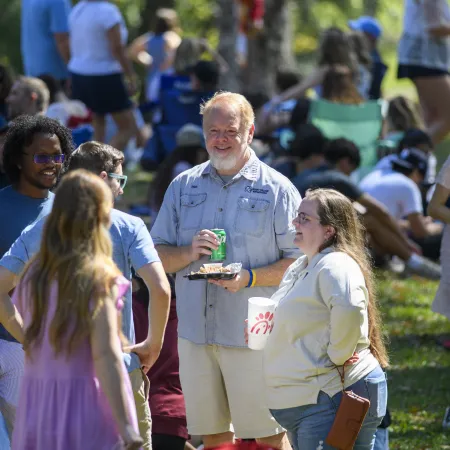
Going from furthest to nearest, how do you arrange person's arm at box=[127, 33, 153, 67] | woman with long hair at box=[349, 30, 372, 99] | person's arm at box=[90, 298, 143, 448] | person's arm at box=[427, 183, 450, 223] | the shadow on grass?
person's arm at box=[127, 33, 153, 67] < woman with long hair at box=[349, 30, 372, 99] < person's arm at box=[427, 183, 450, 223] < the shadow on grass < person's arm at box=[90, 298, 143, 448]

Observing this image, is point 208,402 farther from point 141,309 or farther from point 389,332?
point 389,332

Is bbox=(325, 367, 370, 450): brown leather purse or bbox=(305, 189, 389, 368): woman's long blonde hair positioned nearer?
bbox=(325, 367, 370, 450): brown leather purse

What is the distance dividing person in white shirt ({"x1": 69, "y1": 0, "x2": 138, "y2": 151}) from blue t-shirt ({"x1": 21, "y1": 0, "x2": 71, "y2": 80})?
204 millimetres

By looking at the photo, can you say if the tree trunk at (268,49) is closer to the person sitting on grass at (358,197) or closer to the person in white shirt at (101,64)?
the person in white shirt at (101,64)

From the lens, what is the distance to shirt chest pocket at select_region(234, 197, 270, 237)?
16.6 ft

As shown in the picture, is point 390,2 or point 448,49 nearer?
point 448,49

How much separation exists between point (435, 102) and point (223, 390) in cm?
632

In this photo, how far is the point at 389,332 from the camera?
336 inches

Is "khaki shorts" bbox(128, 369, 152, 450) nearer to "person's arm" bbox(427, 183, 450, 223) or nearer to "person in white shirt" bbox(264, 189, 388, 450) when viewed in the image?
"person in white shirt" bbox(264, 189, 388, 450)

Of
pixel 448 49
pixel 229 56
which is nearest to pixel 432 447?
pixel 448 49

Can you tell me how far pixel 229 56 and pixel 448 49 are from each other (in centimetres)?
726

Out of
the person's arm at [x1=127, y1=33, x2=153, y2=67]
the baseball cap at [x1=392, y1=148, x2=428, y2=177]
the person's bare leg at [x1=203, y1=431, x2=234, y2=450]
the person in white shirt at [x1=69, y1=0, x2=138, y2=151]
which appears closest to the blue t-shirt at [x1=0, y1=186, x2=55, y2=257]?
the person's bare leg at [x1=203, y1=431, x2=234, y2=450]

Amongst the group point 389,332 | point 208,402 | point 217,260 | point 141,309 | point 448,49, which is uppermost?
point 448,49

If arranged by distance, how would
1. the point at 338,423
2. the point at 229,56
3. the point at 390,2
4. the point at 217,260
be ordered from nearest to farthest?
the point at 338,423
the point at 217,260
the point at 229,56
the point at 390,2
